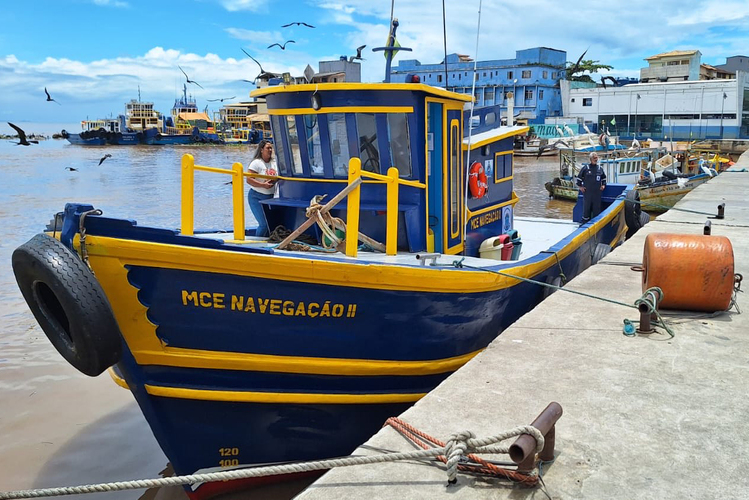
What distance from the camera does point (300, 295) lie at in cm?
436

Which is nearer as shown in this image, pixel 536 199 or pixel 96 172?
pixel 536 199

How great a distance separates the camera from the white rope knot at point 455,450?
8.91 feet

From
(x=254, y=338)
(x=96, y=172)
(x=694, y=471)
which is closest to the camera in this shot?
(x=694, y=471)

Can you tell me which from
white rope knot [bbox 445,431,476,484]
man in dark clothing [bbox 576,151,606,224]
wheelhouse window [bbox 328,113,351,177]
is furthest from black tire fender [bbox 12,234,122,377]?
man in dark clothing [bbox 576,151,606,224]

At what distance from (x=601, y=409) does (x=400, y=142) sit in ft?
10.2

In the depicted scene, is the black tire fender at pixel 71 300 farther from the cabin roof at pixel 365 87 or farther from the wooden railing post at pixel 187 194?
the cabin roof at pixel 365 87

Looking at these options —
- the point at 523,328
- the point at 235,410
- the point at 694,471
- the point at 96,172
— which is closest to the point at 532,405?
the point at 694,471

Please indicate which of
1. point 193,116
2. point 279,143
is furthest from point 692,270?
point 193,116

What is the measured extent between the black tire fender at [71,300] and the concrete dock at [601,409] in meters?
1.85

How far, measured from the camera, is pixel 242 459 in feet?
15.8

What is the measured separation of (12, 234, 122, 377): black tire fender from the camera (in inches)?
145

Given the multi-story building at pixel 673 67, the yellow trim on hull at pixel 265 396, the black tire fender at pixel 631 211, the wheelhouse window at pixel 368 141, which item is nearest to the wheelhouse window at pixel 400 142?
the wheelhouse window at pixel 368 141

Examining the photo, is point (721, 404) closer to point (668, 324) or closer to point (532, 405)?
point (532, 405)

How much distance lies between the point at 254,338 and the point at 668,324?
3.19 m
